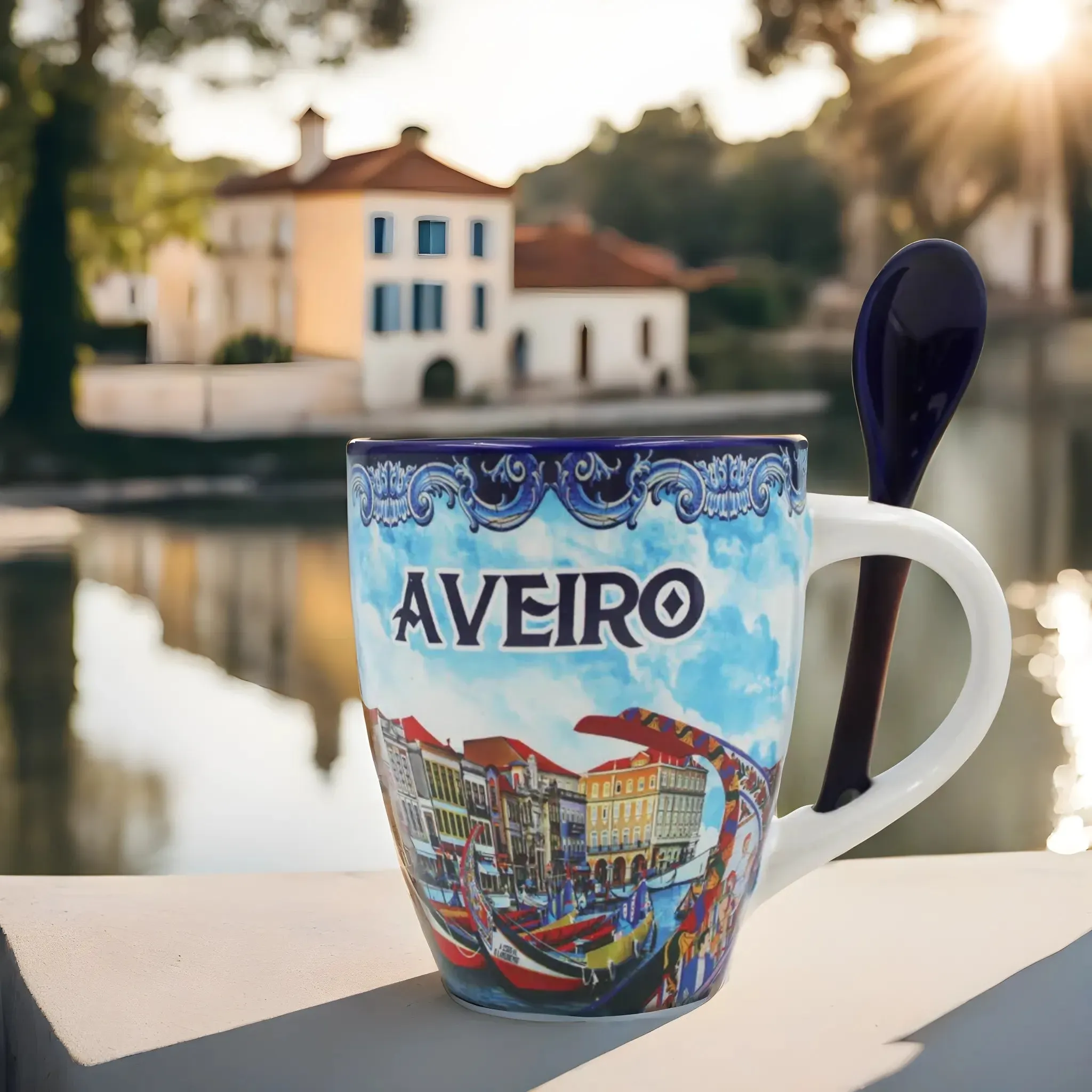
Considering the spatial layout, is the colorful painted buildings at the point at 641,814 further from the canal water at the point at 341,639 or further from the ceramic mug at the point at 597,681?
the canal water at the point at 341,639

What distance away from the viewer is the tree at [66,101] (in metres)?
1.71

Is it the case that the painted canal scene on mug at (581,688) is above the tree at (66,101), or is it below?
below

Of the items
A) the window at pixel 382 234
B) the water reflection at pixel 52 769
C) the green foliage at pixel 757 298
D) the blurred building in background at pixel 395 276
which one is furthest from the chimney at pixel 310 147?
the water reflection at pixel 52 769

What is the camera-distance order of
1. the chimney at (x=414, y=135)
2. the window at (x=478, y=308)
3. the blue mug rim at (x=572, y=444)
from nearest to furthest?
the blue mug rim at (x=572, y=444) < the chimney at (x=414, y=135) < the window at (x=478, y=308)

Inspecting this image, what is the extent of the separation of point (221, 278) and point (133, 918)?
1282mm

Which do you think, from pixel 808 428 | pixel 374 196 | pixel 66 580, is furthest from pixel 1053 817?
pixel 66 580

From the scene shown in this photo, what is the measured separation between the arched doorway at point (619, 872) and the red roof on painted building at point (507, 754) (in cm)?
2

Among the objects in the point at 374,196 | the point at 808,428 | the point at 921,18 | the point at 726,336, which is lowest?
the point at 808,428

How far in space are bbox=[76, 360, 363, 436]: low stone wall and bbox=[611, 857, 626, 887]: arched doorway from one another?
4.09 ft

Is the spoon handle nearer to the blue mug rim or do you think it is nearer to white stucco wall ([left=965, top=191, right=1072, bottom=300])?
the blue mug rim

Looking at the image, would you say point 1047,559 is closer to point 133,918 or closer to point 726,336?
point 726,336

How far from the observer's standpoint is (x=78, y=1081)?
29cm

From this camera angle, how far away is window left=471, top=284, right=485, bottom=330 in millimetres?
1621

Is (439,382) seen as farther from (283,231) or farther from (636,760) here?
(636,760)
